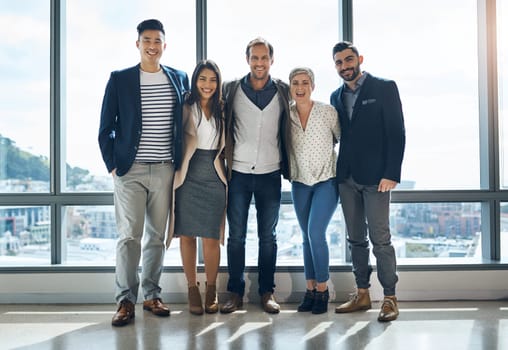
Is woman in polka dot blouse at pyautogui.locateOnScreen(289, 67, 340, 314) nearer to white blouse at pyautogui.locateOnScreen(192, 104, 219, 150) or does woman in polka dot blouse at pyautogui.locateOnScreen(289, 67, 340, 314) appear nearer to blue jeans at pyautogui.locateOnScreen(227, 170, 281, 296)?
blue jeans at pyautogui.locateOnScreen(227, 170, 281, 296)

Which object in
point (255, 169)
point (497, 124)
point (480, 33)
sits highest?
point (480, 33)

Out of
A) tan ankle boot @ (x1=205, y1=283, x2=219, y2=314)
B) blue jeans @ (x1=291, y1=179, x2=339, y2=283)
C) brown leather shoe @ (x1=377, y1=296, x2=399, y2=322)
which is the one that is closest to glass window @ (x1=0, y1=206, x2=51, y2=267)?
tan ankle boot @ (x1=205, y1=283, x2=219, y2=314)

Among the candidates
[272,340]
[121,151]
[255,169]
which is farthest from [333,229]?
[121,151]

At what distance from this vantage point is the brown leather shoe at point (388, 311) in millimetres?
2593

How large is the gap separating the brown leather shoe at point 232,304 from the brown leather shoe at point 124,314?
1.81 feet

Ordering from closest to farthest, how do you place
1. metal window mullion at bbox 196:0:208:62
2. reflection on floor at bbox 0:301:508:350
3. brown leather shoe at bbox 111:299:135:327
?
reflection on floor at bbox 0:301:508:350 → brown leather shoe at bbox 111:299:135:327 → metal window mullion at bbox 196:0:208:62

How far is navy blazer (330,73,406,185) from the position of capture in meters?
2.58

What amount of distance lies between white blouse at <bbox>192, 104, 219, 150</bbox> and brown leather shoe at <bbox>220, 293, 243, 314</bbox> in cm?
98

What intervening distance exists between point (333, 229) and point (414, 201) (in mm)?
609

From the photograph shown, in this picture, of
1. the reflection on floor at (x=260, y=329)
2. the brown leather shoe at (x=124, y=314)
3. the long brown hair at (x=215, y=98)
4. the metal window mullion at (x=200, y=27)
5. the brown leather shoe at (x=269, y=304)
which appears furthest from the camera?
the metal window mullion at (x=200, y=27)

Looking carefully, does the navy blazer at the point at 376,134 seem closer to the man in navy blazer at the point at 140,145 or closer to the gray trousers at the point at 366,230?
the gray trousers at the point at 366,230

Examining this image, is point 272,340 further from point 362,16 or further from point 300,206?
point 362,16

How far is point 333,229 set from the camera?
318cm

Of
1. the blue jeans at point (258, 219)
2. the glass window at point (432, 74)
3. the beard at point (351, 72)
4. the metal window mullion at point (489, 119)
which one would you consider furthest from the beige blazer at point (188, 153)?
the metal window mullion at point (489, 119)
